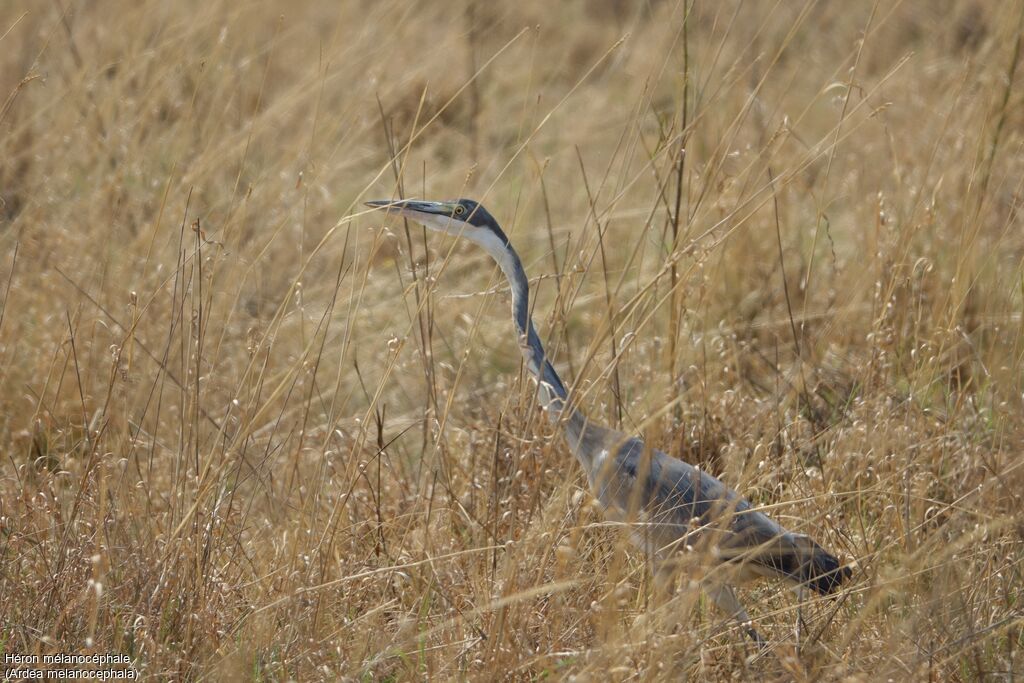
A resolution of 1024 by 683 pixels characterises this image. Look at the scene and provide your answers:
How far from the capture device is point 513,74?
6.91 m

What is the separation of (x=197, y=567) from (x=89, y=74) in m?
2.76

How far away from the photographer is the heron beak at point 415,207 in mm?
2779

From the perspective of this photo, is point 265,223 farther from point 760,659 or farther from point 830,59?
point 830,59

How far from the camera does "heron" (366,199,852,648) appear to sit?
2.63 metres

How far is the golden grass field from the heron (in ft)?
0.22

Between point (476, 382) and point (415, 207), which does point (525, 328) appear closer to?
point (415, 207)

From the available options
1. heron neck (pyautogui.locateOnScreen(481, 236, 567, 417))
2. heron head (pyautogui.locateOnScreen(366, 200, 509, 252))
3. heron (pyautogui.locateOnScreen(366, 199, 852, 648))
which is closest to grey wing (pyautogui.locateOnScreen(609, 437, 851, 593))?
heron (pyautogui.locateOnScreen(366, 199, 852, 648))

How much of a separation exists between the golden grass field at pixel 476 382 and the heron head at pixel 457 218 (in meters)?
0.06

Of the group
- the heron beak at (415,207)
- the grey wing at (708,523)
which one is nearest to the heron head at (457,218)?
the heron beak at (415,207)

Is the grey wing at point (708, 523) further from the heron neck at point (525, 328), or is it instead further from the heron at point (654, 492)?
the heron neck at point (525, 328)

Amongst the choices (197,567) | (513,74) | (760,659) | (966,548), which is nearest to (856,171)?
(513,74)

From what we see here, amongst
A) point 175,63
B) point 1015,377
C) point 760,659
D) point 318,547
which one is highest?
point 175,63

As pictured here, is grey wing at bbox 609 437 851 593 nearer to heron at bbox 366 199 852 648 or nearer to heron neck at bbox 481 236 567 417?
heron at bbox 366 199 852 648

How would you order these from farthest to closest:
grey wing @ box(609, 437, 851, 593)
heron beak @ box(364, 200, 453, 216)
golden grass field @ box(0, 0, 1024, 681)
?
heron beak @ box(364, 200, 453, 216) → grey wing @ box(609, 437, 851, 593) → golden grass field @ box(0, 0, 1024, 681)
